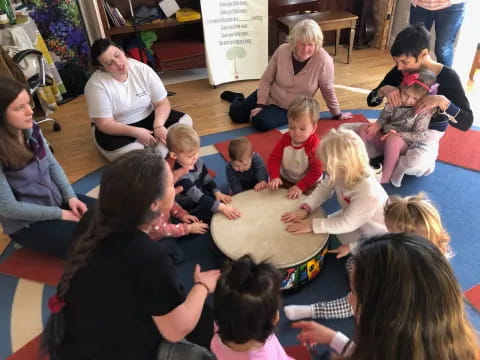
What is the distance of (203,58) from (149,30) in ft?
2.09

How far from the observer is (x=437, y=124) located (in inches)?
95.0

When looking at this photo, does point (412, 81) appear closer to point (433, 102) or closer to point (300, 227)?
point (433, 102)

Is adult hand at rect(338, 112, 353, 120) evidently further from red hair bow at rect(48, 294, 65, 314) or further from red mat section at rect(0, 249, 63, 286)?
red hair bow at rect(48, 294, 65, 314)

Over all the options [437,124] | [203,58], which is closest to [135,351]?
[437,124]

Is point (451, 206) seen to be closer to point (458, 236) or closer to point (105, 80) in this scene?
point (458, 236)

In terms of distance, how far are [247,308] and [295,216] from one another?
0.86 m

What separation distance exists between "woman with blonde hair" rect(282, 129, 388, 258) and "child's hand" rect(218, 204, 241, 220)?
0.75 ft

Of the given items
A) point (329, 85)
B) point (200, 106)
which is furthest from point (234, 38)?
point (329, 85)

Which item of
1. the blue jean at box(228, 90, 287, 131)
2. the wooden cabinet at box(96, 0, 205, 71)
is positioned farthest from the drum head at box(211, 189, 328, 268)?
the wooden cabinet at box(96, 0, 205, 71)

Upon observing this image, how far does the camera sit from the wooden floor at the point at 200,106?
3.04 m

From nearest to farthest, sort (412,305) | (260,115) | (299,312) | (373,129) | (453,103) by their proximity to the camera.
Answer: (412,305) → (299,312) → (453,103) → (373,129) → (260,115)

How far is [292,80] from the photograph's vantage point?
2.99m

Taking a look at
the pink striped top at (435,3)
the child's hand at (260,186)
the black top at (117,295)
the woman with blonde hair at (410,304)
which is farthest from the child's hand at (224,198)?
the pink striped top at (435,3)

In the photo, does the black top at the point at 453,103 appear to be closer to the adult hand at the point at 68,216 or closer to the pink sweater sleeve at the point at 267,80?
the pink sweater sleeve at the point at 267,80
